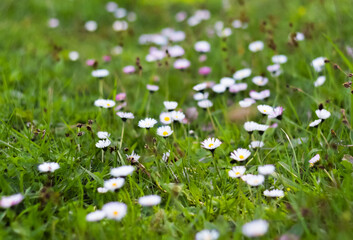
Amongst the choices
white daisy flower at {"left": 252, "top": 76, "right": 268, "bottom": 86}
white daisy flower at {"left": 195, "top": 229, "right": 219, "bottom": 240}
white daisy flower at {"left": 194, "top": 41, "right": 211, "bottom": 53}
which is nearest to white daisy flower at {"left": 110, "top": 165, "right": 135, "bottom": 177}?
white daisy flower at {"left": 195, "top": 229, "right": 219, "bottom": 240}

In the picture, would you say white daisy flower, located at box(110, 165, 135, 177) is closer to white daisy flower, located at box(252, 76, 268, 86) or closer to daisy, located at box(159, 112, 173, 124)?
daisy, located at box(159, 112, 173, 124)

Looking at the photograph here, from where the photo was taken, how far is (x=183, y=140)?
201cm

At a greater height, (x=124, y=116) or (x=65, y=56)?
(x=124, y=116)

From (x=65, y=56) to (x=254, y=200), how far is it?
2.21 meters

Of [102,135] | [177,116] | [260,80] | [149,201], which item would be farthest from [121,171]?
[260,80]

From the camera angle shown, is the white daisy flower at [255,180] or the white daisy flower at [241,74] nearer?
the white daisy flower at [255,180]

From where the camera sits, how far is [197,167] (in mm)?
1762

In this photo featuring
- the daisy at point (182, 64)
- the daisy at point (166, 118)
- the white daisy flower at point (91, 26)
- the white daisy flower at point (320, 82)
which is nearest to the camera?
the daisy at point (166, 118)

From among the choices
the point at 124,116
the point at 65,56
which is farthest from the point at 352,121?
the point at 65,56

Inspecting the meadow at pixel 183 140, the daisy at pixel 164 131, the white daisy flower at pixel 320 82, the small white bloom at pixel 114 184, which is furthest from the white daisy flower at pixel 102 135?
the white daisy flower at pixel 320 82

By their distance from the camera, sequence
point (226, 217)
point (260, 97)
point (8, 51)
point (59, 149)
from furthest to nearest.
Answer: point (8, 51) → point (260, 97) → point (59, 149) → point (226, 217)

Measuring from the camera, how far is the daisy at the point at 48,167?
60.0 inches

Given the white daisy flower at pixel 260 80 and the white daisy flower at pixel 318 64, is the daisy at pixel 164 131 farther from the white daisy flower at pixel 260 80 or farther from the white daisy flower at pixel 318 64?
the white daisy flower at pixel 318 64

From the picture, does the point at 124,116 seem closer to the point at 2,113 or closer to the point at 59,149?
the point at 59,149
